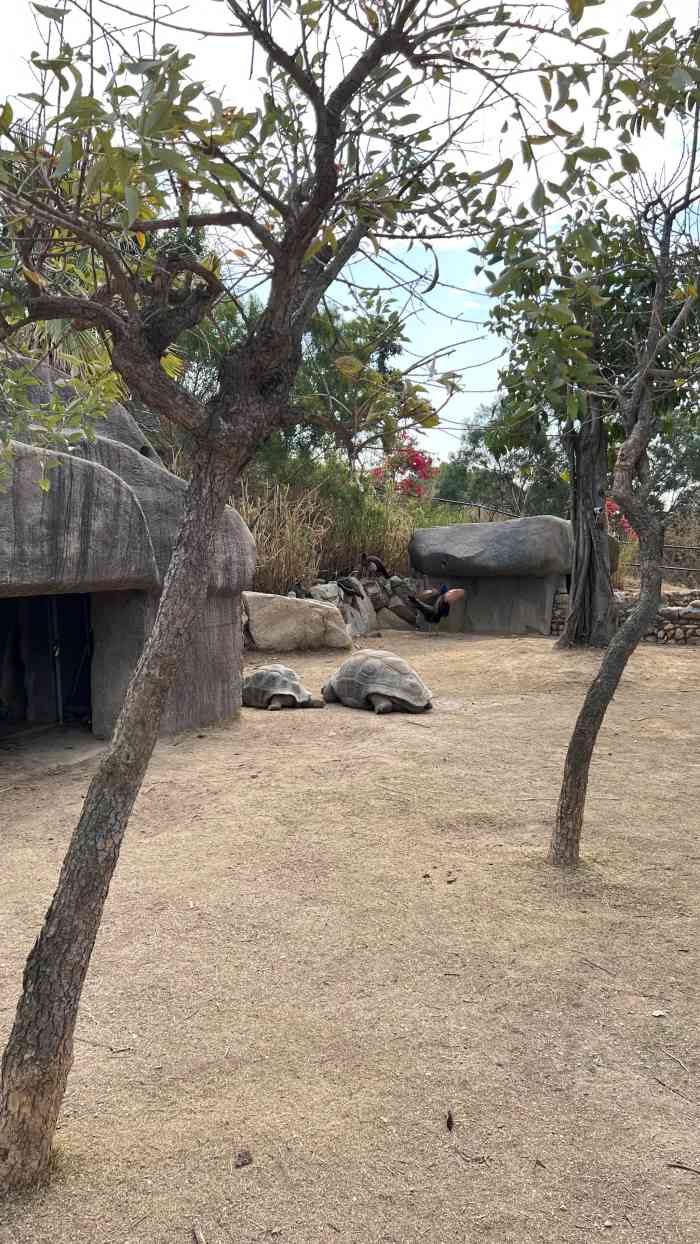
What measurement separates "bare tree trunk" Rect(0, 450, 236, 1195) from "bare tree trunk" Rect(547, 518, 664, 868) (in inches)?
89.7

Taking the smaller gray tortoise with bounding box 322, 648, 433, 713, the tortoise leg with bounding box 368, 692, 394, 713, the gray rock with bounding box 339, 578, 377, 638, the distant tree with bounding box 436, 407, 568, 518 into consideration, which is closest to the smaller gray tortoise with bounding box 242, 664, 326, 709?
the smaller gray tortoise with bounding box 322, 648, 433, 713

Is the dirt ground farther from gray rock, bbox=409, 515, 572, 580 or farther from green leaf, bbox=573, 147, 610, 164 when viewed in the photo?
gray rock, bbox=409, 515, 572, 580

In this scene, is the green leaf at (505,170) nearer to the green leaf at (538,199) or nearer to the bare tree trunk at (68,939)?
the green leaf at (538,199)

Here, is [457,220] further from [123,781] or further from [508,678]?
[508,678]

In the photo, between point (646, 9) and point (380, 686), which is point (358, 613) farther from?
point (646, 9)

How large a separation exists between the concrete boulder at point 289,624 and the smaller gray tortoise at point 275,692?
2732mm

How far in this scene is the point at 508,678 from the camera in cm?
864

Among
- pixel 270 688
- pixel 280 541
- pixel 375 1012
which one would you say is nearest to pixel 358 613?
pixel 280 541

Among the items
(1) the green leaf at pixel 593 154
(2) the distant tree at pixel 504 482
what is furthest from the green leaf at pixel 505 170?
(2) the distant tree at pixel 504 482

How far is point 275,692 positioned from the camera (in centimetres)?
711

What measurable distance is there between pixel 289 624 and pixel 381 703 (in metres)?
3.42

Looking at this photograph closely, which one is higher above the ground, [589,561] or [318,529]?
[318,529]

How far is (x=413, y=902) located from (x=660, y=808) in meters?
1.73

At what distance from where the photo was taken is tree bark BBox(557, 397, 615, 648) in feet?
33.1
